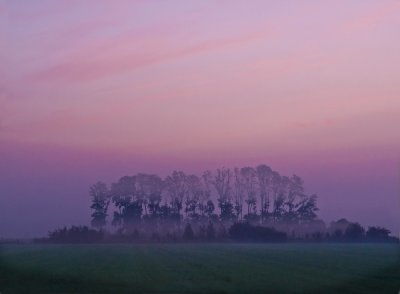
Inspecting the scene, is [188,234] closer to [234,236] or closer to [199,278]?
[234,236]

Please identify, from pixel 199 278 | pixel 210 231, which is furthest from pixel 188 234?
pixel 199 278

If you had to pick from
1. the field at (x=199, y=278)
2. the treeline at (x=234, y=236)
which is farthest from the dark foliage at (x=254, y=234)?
the field at (x=199, y=278)

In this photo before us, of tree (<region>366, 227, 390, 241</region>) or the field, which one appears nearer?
the field

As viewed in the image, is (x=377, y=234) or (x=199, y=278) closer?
(x=199, y=278)

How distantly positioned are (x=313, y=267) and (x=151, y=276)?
10593mm

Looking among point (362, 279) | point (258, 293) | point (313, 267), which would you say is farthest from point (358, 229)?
point (258, 293)

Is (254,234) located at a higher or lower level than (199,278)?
higher

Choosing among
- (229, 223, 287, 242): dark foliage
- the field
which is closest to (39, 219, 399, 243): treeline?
(229, 223, 287, 242): dark foliage

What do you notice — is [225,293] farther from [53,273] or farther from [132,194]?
[132,194]

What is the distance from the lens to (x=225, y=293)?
89.7 ft

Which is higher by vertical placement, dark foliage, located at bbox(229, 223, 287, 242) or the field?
dark foliage, located at bbox(229, 223, 287, 242)

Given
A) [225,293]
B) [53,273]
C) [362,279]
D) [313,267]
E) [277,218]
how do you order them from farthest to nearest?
[277,218], [313,267], [53,273], [362,279], [225,293]

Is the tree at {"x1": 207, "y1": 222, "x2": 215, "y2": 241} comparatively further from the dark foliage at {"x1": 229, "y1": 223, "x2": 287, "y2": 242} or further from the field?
the field

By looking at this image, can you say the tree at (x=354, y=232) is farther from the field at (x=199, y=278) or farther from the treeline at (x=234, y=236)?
the field at (x=199, y=278)
